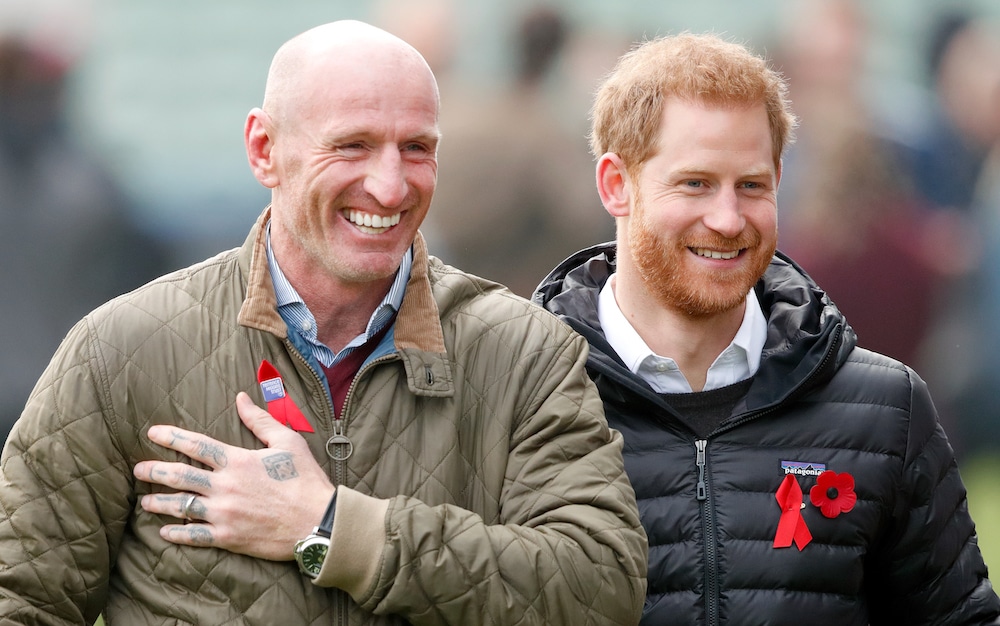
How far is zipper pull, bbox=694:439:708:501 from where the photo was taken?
271 centimetres

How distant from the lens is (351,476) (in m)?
2.30

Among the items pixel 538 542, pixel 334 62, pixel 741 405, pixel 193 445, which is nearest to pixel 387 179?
pixel 334 62

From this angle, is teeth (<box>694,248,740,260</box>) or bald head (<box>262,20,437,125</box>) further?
teeth (<box>694,248,740,260</box>)

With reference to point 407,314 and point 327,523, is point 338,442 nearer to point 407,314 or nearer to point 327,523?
point 327,523

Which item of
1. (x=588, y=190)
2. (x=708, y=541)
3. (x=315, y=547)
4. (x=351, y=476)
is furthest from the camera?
(x=588, y=190)

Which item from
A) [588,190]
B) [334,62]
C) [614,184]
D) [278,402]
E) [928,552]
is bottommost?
[928,552]

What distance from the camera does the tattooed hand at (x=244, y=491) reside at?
221 centimetres

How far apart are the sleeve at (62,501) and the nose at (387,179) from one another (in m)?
0.51

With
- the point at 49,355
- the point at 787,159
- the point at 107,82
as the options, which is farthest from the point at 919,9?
the point at 49,355

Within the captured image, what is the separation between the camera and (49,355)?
17.3 feet

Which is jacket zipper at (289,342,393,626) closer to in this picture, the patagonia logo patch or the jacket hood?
the jacket hood

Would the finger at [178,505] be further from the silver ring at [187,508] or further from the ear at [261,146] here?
the ear at [261,146]

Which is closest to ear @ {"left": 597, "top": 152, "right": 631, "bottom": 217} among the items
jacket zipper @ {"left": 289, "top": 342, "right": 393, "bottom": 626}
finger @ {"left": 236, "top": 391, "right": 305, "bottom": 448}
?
jacket zipper @ {"left": 289, "top": 342, "right": 393, "bottom": 626}

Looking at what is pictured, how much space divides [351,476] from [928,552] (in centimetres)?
119
